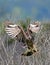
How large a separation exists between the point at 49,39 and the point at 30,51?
1.78 meters

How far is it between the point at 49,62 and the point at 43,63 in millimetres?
63

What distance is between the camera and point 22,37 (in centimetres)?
50

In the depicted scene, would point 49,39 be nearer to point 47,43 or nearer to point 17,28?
point 47,43

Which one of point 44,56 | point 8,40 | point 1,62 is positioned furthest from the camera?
point 8,40

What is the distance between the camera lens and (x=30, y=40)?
52 centimetres

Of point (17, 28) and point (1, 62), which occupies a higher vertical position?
point (17, 28)

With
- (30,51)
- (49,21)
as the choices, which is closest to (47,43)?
(49,21)

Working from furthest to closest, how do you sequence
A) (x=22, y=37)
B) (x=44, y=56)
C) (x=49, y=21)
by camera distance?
(x=49, y=21) → (x=44, y=56) → (x=22, y=37)

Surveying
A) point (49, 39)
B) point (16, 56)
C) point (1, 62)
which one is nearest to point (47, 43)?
point (49, 39)

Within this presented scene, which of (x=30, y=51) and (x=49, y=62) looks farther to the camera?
(x=49, y=62)

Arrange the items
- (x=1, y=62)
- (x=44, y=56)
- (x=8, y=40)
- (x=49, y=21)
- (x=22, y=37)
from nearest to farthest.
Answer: (x=22, y=37) < (x=1, y=62) < (x=44, y=56) < (x=8, y=40) < (x=49, y=21)

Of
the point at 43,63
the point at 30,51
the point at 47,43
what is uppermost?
the point at 30,51

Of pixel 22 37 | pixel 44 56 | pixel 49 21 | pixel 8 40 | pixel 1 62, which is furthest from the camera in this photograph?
pixel 49 21

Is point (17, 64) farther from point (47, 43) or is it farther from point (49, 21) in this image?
point (49, 21)
